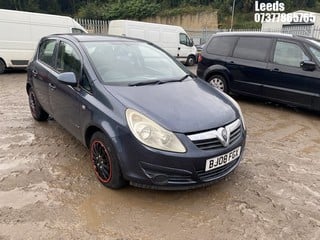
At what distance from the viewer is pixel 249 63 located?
22.6ft

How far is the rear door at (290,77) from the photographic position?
5945mm

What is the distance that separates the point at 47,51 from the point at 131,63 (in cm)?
178

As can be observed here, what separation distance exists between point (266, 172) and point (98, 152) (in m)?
2.05

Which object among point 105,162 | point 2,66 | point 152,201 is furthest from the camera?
point 2,66

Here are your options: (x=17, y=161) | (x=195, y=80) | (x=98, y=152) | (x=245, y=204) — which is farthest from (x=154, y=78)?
(x=17, y=161)

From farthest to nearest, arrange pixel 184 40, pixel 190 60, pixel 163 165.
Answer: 1. pixel 190 60
2. pixel 184 40
3. pixel 163 165

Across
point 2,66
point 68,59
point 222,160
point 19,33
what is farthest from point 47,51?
point 2,66

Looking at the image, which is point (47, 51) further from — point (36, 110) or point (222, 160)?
point (222, 160)

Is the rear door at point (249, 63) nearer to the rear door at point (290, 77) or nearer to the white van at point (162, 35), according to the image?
the rear door at point (290, 77)

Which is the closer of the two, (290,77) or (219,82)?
(290,77)

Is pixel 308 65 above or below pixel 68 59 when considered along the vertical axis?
below

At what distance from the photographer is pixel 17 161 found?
397cm

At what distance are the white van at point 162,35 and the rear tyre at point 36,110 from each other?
1099 centimetres

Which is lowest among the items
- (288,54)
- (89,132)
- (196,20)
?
(89,132)
